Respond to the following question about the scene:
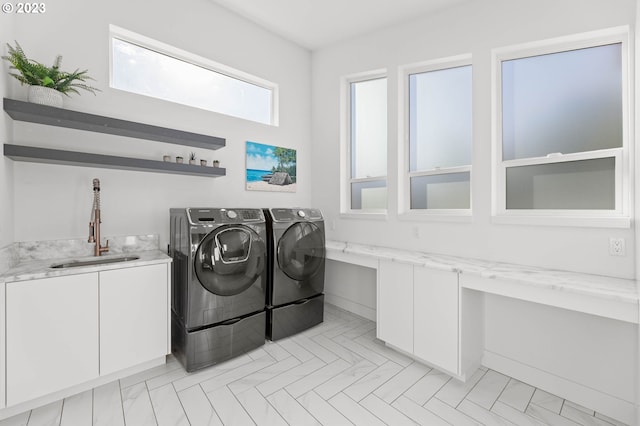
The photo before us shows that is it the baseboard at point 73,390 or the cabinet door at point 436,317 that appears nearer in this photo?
the baseboard at point 73,390

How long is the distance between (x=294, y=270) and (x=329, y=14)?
2548mm

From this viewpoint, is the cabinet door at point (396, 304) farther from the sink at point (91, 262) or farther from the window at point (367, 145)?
the sink at point (91, 262)

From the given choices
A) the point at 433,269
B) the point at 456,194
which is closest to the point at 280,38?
the point at 456,194

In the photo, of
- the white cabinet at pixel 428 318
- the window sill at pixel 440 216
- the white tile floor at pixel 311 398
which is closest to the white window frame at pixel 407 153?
the window sill at pixel 440 216

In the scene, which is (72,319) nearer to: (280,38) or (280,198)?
(280,198)

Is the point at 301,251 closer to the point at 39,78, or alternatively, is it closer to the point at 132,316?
the point at 132,316

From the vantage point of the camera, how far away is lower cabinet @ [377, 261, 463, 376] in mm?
2023

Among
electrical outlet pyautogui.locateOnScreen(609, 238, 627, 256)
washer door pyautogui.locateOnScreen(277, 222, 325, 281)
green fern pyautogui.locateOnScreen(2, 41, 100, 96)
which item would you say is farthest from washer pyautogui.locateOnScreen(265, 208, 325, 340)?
electrical outlet pyautogui.locateOnScreen(609, 238, 627, 256)

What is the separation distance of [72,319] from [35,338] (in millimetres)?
175

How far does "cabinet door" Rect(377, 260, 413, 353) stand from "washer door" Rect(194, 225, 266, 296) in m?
1.05

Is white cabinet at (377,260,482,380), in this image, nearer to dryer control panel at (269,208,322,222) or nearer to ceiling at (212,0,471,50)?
dryer control panel at (269,208,322,222)

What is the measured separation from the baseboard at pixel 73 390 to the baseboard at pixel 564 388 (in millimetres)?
2539

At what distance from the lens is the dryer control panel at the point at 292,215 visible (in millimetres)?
2566

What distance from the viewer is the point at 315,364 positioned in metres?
2.21
